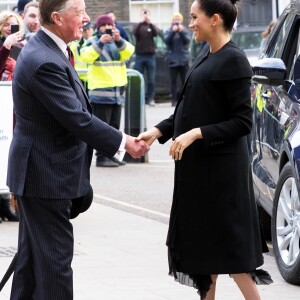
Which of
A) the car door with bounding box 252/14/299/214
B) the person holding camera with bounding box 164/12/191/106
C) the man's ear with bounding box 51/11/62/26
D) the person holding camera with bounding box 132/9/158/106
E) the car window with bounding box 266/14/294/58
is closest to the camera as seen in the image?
the man's ear with bounding box 51/11/62/26

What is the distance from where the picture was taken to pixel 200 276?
21.1 feet

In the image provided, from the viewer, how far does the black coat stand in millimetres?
6234

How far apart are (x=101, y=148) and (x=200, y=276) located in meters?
0.96

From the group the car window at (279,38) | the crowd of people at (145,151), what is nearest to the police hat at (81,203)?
the crowd of people at (145,151)

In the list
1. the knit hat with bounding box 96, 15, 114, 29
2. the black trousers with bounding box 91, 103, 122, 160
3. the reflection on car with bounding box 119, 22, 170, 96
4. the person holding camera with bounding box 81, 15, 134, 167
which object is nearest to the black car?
the person holding camera with bounding box 81, 15, 134, 167

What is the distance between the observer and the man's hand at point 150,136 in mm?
6449

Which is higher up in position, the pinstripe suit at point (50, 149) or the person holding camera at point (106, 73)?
the pinstripe suit at point (50, 149)

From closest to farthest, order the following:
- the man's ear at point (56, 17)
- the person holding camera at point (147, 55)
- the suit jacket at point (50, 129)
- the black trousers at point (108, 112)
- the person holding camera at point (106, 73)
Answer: the suit jacket at point (50, 129) → the man's ear at point (56, 17) → the person holding camera at point (106, 73) → the black trousers at point (108, 112) → the person holding camera at point (147, 55)

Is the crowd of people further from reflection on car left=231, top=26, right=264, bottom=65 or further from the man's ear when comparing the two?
reflection on car left=231, top=26, right=264, bottom=65

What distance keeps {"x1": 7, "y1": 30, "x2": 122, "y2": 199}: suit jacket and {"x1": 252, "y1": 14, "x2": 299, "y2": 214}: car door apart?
2632 millimetres

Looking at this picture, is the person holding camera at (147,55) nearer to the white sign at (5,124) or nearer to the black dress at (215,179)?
the white sign at (5,124)

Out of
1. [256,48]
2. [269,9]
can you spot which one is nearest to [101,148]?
[256,48]

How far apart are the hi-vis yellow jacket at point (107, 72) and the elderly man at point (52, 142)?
29.9 feet

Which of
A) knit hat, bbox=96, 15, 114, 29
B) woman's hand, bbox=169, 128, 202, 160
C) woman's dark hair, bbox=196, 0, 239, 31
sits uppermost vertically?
woman's dark hair, bbox=196, 0, 239, 31
